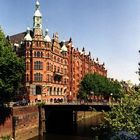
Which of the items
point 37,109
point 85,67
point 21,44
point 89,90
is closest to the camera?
point 37,109

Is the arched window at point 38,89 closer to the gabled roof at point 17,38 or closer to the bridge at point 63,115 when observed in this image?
the bridge at point 63,115

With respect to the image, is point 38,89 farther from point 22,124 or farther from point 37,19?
point 22,124

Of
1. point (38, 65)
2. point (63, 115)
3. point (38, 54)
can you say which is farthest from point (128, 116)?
point (38, 54)

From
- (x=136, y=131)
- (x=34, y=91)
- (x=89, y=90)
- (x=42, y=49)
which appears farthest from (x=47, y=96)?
(x=136, y=131)

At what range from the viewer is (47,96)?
120 metres

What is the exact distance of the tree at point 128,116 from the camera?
34281 millimetres

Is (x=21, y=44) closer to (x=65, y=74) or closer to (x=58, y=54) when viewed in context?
(x=58, y=54)

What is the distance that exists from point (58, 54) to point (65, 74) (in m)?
10.7

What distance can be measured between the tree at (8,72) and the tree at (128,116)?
35170 mm

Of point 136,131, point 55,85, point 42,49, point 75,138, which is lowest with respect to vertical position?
point 75,138

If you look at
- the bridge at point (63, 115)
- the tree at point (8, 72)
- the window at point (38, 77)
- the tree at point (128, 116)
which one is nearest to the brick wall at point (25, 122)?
the bridge at point (63, 115)

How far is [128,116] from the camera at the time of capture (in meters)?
35.5

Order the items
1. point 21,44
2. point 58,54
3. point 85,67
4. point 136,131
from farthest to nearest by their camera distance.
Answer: point 85,67 < point 58,54 < point 21,44 < point 136,131

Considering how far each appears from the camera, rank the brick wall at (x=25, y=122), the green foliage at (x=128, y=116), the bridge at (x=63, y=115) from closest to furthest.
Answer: the green foliage at (x=128, y=116) → the brick wall at (x=25, y=122) → the bridge at (x=63, y=115)
